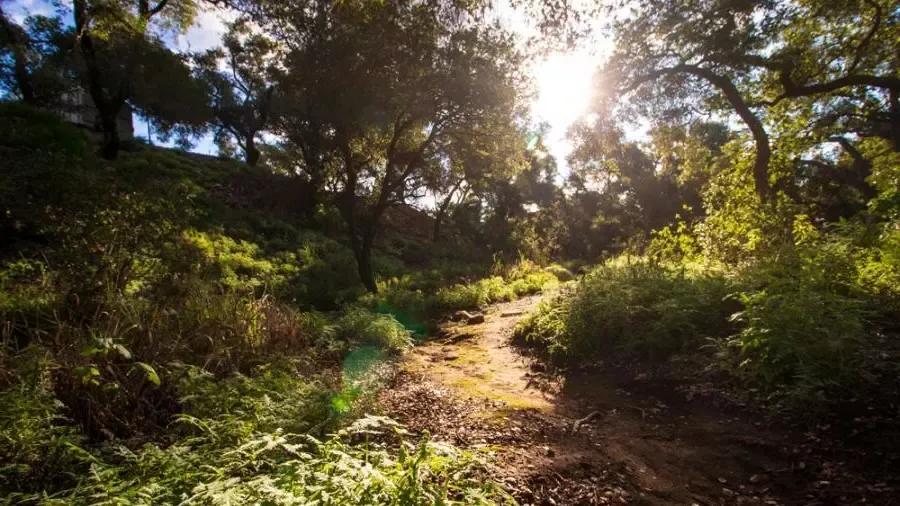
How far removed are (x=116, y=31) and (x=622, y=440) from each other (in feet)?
54.0

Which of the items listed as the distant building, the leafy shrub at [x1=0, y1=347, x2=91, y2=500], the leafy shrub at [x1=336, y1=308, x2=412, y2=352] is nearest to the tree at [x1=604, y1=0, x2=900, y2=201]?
the leafy shrub at [x1=336, y1=308, x2=412, y2=352]

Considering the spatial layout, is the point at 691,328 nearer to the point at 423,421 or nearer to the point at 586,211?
the point at 423,421

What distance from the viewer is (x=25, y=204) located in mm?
5406

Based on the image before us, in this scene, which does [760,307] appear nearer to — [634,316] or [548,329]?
[634,316]

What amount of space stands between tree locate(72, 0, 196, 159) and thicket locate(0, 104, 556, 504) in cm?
675

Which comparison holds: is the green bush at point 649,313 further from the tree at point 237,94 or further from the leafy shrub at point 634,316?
the tree at point 237,94

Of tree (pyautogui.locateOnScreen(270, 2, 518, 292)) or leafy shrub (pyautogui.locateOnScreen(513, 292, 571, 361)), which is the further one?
tree (pyautogui.locateOnScreen(270, 2, 518, 292))

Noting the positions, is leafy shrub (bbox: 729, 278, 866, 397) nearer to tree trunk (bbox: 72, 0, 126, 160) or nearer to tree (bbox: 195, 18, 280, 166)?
tree trunk (bbox: 72, 0, 126, 160)

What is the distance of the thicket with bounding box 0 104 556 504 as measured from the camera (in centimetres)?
225

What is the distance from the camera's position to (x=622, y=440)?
3.67 m

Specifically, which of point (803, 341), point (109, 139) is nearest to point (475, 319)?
point (803, 341)

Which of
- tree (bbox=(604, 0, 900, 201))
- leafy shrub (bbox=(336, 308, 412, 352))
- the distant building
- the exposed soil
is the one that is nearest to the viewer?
the exposed soil

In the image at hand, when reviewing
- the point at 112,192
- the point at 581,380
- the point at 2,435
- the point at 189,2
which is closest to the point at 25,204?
the point at 112,192

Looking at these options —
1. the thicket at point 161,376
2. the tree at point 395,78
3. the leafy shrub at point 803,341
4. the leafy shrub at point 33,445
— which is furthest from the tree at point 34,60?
the leafy shrub at point 803,341
